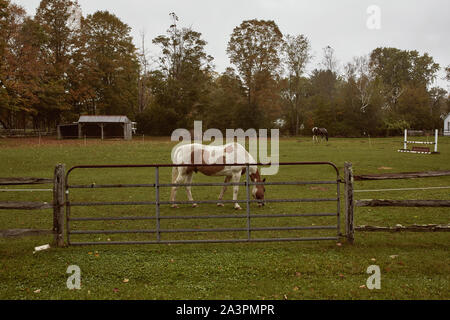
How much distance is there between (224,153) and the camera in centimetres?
1013

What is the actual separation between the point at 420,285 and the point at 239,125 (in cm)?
4570

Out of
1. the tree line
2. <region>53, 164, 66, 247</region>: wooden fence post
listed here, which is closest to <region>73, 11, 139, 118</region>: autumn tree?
the tree line

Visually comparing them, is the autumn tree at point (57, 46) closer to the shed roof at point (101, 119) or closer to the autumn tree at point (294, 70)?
the shed roof at point (101, 119)

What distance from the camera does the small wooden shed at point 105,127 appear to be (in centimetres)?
4675

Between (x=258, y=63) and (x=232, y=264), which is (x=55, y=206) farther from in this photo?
(x=258, y=63)

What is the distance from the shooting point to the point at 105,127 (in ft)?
164

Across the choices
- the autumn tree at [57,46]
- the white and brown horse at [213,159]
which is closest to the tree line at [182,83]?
the autumn tree at [57,46]

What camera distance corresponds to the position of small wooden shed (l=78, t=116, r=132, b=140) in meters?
46.8

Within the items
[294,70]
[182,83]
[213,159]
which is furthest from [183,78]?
[213,159]

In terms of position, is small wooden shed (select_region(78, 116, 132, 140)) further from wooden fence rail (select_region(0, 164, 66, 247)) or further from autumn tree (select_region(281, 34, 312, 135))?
wooden fence rail (select_region(0, 164, 66, 247))

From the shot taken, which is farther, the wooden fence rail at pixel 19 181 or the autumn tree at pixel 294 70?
the autumn tree at pixel 294 70

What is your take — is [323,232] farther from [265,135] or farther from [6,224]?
[265,135]
